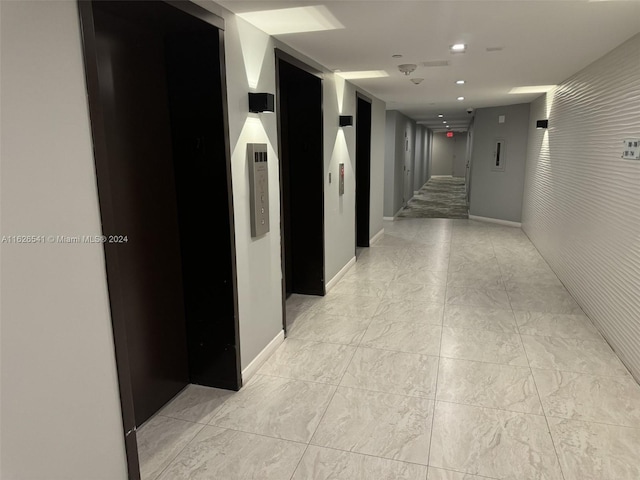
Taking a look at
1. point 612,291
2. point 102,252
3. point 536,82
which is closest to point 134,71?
point 102,252

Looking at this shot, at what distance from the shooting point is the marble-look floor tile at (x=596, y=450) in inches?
92.9

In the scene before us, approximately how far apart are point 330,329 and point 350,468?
194 cm

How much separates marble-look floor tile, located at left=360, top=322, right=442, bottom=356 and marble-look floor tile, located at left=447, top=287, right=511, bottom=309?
2.88 feet

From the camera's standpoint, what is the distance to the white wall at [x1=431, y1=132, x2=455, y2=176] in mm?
24052

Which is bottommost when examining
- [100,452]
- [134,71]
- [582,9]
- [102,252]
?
[100,452]

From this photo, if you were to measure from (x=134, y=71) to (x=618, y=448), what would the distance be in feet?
12.1

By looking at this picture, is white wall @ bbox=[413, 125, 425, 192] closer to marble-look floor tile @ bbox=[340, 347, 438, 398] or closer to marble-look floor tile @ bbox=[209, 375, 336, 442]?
marble-look floor tile @ bbox=[340, 347, 438, 398]

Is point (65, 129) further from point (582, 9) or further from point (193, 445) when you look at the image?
point (582, 9)

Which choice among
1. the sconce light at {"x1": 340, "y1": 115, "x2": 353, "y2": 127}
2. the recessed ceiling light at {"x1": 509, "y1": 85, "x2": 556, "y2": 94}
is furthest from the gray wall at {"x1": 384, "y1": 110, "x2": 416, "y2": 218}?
the sconce light at {"x1": 340, "y1": 115, "x2": 353, "y2": 127}

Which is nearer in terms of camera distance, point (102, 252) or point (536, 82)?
point (102, 252)

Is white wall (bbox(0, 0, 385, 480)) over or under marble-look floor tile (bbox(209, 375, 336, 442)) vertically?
over

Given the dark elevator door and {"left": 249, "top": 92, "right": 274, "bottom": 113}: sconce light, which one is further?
{"left": 249, "top": 92, "right": 274, "bottom": 113}: sconce light

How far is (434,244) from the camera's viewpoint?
8008 millimetres

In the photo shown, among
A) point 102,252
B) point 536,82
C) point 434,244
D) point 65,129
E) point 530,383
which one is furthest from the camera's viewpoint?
point 434,244
